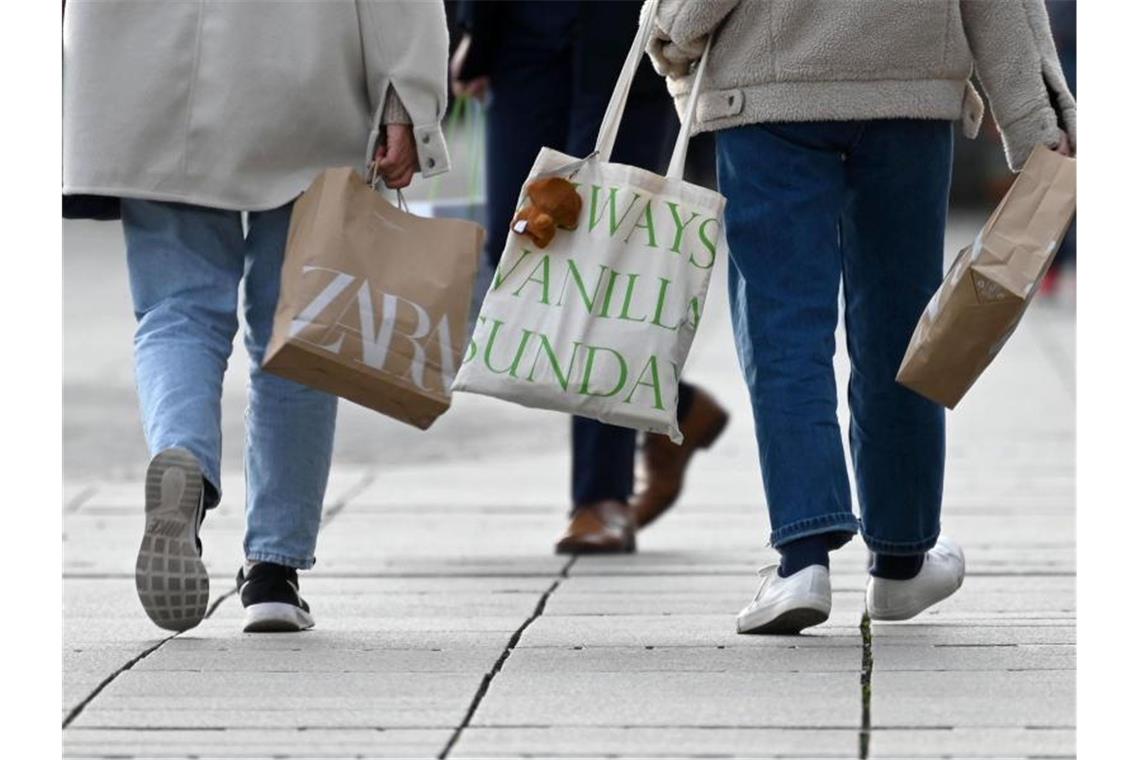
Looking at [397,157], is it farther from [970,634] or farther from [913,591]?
[970,634]

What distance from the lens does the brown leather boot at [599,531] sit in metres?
5.95

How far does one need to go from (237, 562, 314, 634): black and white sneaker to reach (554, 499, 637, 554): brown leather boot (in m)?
1.45

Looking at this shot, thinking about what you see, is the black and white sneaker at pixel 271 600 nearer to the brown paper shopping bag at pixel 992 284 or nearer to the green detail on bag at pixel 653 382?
the green detail on bag at pixel 653 382

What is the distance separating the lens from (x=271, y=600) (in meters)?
4.53

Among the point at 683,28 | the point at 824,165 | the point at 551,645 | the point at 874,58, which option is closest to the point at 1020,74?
the point at 874,58

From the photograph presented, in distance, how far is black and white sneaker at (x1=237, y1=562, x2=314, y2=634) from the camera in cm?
449

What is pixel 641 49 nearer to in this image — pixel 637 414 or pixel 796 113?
pixel 796 113

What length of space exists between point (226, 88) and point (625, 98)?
788mm

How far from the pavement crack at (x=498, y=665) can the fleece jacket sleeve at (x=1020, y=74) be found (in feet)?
4.33

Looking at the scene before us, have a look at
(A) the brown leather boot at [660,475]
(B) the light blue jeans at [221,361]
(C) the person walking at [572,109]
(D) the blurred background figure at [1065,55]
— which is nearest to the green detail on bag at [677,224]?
(B) the light blue jeans at [221,361]

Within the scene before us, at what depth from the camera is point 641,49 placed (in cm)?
424

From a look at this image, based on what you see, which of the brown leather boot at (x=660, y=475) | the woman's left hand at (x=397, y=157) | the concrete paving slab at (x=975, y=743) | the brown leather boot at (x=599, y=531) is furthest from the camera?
the brown leather boot at (x=660, y=475)
